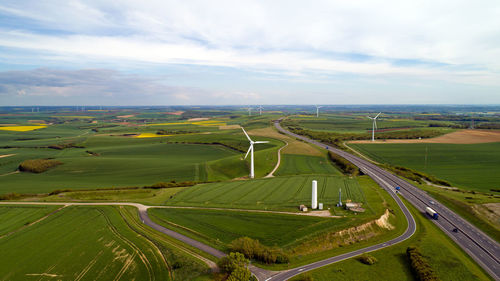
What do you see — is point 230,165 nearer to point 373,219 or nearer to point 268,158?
point 268,158

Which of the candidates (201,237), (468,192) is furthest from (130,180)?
(468,192)

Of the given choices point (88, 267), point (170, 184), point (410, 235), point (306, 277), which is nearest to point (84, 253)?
point (88, 267)

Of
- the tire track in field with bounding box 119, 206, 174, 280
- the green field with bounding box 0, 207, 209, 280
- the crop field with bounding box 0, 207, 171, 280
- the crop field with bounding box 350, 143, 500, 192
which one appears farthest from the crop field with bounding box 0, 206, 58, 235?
the crop field with bounding box 350, 143, 500, 192

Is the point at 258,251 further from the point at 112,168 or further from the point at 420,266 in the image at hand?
the point at 112,168

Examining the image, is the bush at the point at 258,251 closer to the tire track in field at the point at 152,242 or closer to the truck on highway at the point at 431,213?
the tire track in field at the point at 152,242

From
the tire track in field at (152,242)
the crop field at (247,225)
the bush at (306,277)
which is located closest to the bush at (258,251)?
the crop field at (247,225)

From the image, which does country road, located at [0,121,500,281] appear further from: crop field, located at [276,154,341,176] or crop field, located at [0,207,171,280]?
crop field, located at [276,154,341,176]
